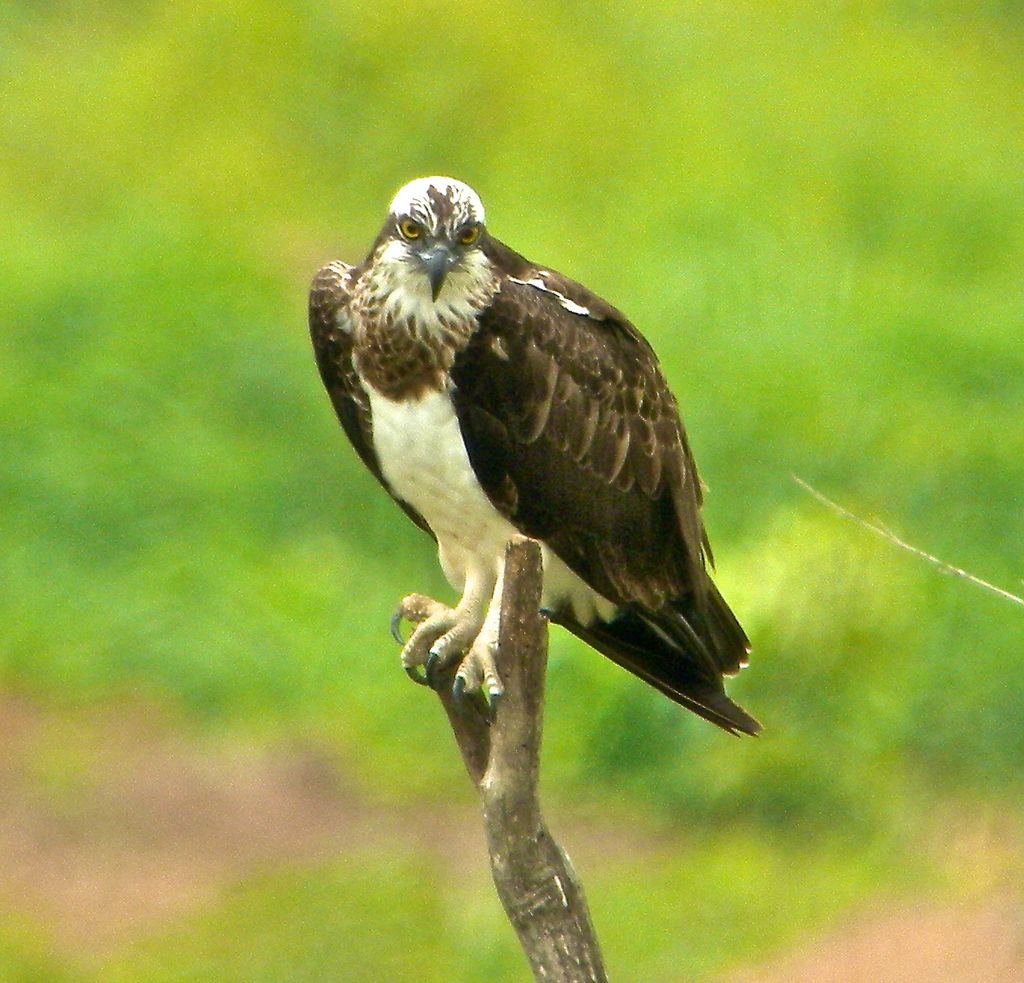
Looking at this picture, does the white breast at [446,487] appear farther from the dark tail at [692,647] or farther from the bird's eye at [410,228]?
the bird's eye at [410,228]

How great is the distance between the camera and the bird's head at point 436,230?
5.05 metres

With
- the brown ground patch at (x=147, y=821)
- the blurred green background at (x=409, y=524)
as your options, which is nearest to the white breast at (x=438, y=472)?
the blurred green background at (x=409, y=524)

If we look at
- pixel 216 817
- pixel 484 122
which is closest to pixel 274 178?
pixel 484 122

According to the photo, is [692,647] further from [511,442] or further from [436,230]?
[436,230]

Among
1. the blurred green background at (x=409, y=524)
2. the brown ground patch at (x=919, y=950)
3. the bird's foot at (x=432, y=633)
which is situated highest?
the blurred green background at (x=409, y=524)

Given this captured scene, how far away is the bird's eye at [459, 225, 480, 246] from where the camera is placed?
5094mm

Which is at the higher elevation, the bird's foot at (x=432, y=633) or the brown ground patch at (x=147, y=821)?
the brown ground patch at (x=147, y=821)

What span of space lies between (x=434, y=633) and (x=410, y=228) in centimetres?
87

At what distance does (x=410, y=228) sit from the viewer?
201 inches

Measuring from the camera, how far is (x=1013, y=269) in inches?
438

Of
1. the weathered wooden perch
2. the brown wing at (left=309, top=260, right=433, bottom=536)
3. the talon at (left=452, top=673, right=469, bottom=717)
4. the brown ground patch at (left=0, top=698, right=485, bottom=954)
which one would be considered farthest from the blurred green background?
the weathered wooden perch

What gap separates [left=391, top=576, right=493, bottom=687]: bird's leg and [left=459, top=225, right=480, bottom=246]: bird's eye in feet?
2.59

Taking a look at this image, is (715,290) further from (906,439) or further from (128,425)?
(128,425)

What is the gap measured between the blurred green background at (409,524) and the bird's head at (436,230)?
271 cm
